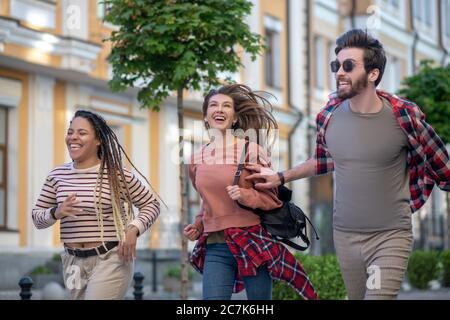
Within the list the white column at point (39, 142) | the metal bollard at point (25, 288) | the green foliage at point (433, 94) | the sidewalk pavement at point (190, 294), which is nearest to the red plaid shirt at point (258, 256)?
the metal bollard at point (25, 288)

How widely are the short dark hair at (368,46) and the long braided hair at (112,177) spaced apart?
5.13 ft

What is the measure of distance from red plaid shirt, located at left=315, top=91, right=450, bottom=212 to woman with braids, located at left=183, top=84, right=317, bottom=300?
0.53 m

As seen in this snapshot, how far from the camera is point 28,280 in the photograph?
11.6 meters

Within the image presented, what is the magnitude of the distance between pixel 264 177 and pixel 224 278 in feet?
2.23

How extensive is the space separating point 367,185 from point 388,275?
1.58 feet

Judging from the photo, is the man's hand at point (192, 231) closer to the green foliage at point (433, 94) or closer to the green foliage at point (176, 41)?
the green foliage at point (176, 41)

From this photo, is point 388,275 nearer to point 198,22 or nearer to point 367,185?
point 367,185

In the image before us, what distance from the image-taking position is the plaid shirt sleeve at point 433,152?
21.3 ft

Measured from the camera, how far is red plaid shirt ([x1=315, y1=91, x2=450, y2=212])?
21.2ft

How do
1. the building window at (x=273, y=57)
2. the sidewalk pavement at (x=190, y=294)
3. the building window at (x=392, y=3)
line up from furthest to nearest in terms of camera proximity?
the building window at (x=392, y=3) < the building window at (x=273, y=57) < the sidewalk pavement at (x=190, y=294)

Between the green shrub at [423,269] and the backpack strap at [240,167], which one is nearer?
the backpack strap at [240,167]

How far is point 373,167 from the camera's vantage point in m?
6.43

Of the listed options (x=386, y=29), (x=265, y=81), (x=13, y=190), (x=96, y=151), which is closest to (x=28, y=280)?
(x=96, y=151)

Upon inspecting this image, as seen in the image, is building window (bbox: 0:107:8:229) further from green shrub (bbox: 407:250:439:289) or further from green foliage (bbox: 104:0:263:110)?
green foliage (bbox: 104:0:263:110)
